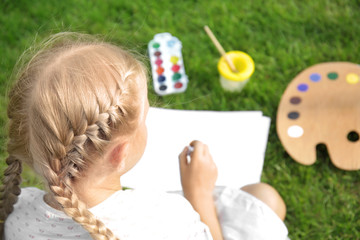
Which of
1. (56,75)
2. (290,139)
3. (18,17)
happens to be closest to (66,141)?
(56,75)

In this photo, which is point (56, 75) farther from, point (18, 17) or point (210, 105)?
point (18, 17)

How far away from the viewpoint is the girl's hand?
3.12ft

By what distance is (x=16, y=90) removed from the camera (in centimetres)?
74

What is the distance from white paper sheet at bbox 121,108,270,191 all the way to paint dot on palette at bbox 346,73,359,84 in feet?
0.97

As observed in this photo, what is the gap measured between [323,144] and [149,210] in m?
0.74

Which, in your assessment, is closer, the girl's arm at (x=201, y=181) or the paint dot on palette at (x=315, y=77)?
the girl's arm at (x=201, y=181)

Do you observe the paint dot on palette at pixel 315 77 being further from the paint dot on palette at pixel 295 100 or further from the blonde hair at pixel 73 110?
the blonde hair at pixel 73 110

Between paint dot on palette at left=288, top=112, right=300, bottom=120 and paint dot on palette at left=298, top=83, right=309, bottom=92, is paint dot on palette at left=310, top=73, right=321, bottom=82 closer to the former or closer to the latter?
paint dot on palette at left=298, top=83, right=309, bottom=92

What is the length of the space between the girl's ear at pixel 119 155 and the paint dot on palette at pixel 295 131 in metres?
0.68

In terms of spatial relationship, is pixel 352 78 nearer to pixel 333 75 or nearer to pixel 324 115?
pixel 333 75

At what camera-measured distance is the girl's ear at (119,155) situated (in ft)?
2.31

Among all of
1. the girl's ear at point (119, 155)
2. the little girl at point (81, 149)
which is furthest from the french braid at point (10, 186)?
the girl's ear at point (119, 155)

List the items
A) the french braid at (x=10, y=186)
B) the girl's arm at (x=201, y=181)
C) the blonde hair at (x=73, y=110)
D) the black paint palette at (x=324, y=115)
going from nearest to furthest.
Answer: the blonde hair at (x=73, y=110) → the french braid at (x=10, y=186) → the girl's arm at (x=201, y=181) → the black paint palette at (x=324, y=115)

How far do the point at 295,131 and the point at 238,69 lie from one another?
0.88 feet
